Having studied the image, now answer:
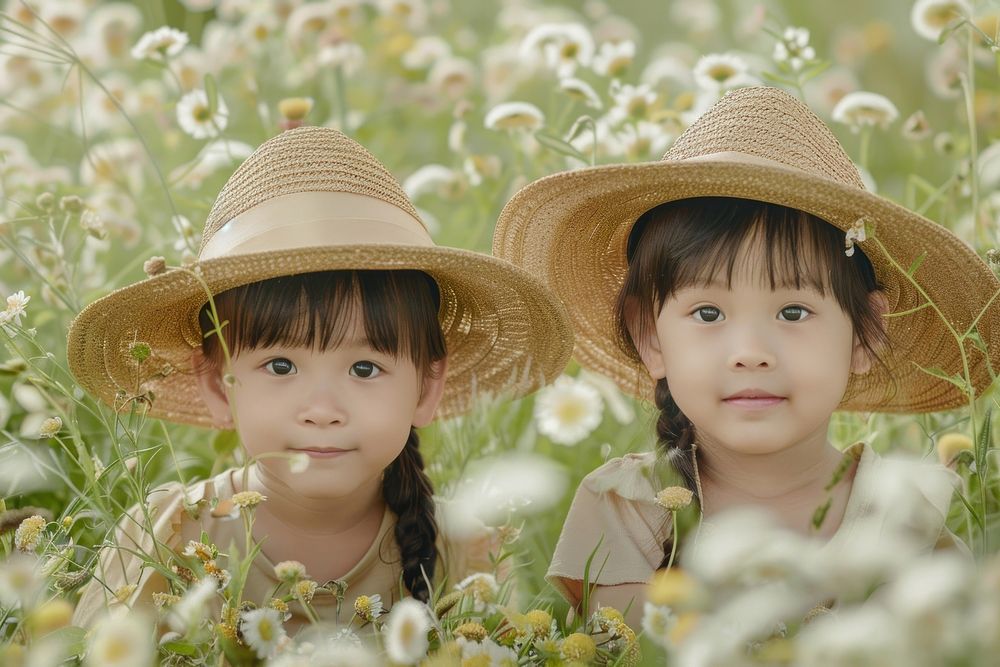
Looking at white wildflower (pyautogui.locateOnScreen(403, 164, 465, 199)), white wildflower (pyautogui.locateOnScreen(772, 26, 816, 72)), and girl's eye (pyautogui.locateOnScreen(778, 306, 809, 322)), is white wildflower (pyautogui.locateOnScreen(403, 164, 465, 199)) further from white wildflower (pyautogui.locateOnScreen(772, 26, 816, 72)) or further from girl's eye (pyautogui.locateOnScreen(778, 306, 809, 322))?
girl's eye (pyautogui.locateOnScreen(778, 306, 809, 322))

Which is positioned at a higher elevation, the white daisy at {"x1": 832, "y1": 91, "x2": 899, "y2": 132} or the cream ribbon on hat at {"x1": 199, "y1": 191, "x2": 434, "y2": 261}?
the white daisy at {"x1": 832, "y1": 91, "x2": 899, "y2": 132}

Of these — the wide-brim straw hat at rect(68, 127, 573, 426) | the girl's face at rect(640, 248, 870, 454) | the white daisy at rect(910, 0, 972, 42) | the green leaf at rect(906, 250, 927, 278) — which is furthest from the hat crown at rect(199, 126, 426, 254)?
the white daisy at rect(910, 0, 972, 42)

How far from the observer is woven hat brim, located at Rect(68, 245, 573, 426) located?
4.84ft

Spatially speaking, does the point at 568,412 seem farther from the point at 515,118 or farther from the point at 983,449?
the point at 983,449

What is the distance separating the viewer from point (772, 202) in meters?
1.52

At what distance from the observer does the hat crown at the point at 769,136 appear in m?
1.57

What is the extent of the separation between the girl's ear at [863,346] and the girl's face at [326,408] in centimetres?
62

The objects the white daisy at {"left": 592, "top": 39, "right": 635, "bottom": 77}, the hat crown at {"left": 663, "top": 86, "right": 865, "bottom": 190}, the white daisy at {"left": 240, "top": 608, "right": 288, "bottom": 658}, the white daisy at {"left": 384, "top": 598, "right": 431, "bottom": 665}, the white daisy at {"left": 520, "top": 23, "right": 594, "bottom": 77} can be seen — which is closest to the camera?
the white daisy at {"left": 384, "top": 598, "right": 431, "bottom": 665}

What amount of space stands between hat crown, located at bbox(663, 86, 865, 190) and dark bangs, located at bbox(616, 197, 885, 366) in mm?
67

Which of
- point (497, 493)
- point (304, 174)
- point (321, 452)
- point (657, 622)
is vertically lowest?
point (497, 493)

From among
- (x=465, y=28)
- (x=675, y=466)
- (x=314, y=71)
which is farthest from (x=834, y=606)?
(x=465, y=28)

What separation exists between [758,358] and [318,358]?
0.56 m

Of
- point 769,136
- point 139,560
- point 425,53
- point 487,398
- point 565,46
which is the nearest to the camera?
point 769,136

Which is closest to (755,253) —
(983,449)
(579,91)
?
(983,449)
